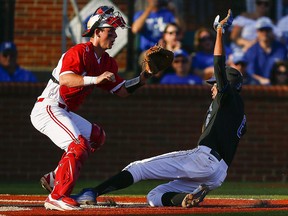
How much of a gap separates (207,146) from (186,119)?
18.6 feet

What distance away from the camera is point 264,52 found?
571 inches

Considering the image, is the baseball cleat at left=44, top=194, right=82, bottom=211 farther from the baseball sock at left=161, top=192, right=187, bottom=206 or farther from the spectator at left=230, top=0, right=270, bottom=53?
the spectator at left=230, top=0, right=270, bottom=53

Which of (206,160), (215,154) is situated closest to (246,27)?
(215,154)

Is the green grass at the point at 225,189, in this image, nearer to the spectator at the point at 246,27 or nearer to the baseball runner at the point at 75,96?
the baseball runner at the point at 75,96

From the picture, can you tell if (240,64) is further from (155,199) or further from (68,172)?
(68,172)

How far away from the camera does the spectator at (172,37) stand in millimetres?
14055

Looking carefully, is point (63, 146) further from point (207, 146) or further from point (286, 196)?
point (286, 196)

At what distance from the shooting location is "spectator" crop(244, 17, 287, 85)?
14.4m

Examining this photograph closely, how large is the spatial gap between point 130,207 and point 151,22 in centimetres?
636

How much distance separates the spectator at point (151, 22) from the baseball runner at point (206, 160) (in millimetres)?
5750

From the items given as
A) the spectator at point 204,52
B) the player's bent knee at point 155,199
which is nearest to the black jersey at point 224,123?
the player's bent knee at point 155,199

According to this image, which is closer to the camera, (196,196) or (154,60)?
(196,196)

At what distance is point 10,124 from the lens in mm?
13945

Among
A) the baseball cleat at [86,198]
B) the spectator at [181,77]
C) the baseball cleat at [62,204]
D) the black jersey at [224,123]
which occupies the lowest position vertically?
the spectator at [181,77]
